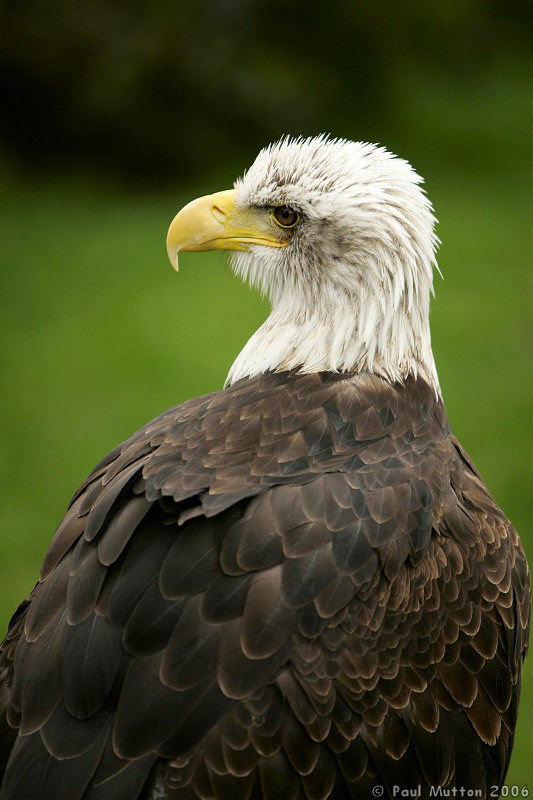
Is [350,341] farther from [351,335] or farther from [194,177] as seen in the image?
[194,177]

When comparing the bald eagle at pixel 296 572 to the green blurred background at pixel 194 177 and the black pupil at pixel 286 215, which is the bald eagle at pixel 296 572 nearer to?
the black pupil at pixel 286 215

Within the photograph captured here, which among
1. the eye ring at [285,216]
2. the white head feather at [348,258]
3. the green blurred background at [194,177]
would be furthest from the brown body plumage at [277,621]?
the green blurred background at [194,177]

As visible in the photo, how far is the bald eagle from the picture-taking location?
84.4 inches

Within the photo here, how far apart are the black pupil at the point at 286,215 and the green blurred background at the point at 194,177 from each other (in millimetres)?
2867

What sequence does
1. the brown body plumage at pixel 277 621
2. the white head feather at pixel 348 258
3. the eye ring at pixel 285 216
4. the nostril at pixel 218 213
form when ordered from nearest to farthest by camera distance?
the brown body plumage at pixel 277 621 < the white head feather at pixel 348 258 < the eye ring at pixel 285 216 < the nostril at pixel 218 213

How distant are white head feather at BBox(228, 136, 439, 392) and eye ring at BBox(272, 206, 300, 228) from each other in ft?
0.08

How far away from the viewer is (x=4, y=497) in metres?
5.19

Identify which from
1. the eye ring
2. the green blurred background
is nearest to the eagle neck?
the eye ring

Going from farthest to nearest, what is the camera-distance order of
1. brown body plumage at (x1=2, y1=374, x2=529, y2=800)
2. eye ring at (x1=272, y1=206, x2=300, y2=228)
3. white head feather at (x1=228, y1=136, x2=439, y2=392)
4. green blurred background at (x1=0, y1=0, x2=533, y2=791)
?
green blurred background at (x1=0, y1=0, x2=533, y2=791) → eye ring at (x1=272, y1=206, x2=300, y2=228) → white head feather at (x1=228, y1=136, x2=439, y2=392) → brown body plumage at (x1=2, y1=374, x2=529, y2=800)

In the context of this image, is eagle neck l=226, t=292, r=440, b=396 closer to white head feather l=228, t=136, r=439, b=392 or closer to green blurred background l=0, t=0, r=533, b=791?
white head feather l=228, t=136, r=439, b=392

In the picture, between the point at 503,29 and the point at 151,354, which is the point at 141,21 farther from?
the point at 503,29

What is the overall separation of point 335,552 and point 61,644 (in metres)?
0.71

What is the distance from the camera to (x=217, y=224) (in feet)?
9.35

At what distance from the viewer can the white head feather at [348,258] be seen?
2641 mm
